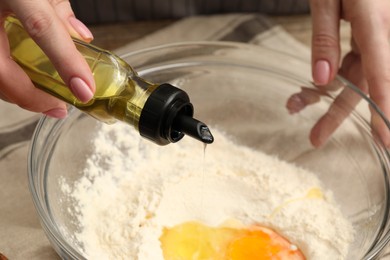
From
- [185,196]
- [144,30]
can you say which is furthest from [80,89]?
[144,30]

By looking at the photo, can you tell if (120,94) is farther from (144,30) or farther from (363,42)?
(144,30)

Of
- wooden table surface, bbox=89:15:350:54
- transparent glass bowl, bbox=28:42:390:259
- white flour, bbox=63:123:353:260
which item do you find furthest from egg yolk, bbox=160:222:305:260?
wooden table surface, bbox=89:15:350:54

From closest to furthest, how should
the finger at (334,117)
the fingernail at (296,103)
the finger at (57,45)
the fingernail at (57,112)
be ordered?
the finger at (57,45) < the fingernail at (57,112) < the finger at (334,117) < the fingernail at (296,103)

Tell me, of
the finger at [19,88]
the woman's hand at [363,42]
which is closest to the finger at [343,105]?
the woman's hand at [363,42]

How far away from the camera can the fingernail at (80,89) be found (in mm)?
914

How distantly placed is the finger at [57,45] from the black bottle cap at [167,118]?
10 centimetres

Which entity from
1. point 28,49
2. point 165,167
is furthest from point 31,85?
point 165,167

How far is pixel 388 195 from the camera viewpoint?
1.24 metres

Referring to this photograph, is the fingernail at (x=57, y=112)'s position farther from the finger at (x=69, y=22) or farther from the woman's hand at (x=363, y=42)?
the woman's hand at (x=363, y=42)

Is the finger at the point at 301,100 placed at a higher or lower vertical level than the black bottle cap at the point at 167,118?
lower

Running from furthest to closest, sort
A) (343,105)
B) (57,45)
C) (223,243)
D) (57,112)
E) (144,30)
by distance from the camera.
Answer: (144,30), (343,105), (223,243), (57,112), (57,45)

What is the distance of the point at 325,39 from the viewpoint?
1.28 m

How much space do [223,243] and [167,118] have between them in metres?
0.42

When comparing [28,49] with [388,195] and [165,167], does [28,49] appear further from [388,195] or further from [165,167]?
[388,195]
